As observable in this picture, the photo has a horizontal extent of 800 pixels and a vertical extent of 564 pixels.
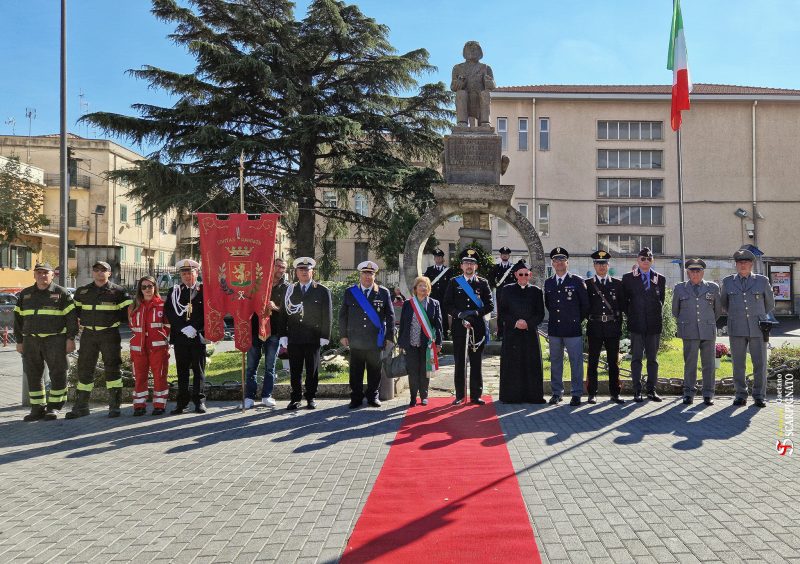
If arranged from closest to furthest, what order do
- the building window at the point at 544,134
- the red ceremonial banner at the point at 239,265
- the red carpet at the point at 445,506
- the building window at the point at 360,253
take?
1. the red carpet at the point at 445,506
2. the red ceremonial banner at the point at 239,265
3. the building window at the point at 544,134
4. the building window at the point at 360,253

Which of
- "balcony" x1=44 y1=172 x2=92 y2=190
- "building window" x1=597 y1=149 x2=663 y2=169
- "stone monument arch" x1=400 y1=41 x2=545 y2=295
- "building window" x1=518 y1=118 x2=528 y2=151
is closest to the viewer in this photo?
"stone monument arch" x1=400 y1=41 x2=545 y2=295

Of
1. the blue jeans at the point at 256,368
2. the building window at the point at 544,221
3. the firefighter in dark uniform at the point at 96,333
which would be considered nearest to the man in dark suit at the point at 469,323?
the blue jeans at the point at 256,368

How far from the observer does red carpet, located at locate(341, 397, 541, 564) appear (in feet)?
13.0

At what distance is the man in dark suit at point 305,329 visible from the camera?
880 cm

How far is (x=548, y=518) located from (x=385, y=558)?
50.5 inches

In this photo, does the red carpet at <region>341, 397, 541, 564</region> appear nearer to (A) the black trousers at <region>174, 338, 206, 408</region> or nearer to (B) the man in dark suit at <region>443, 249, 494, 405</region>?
(B) the man in dark suit at <region>443, 249, 494, 405</region>

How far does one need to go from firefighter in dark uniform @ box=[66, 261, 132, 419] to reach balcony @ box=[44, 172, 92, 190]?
40693 mm

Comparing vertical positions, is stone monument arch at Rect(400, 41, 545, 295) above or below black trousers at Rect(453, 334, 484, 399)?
above

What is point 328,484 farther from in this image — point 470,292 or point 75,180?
point 75,180

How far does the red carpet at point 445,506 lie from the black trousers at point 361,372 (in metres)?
1.71

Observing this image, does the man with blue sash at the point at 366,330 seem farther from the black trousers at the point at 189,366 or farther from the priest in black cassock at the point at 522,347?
the black trousers at the point at 189,366

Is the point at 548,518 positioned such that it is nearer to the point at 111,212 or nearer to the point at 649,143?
the point at 649,143

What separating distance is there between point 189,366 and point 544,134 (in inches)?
1316

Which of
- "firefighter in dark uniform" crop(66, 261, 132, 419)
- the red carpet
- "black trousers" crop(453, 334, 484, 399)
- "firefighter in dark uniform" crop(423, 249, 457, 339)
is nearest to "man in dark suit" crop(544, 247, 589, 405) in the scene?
"black trousers" crop(453, 334, 484, 399)
